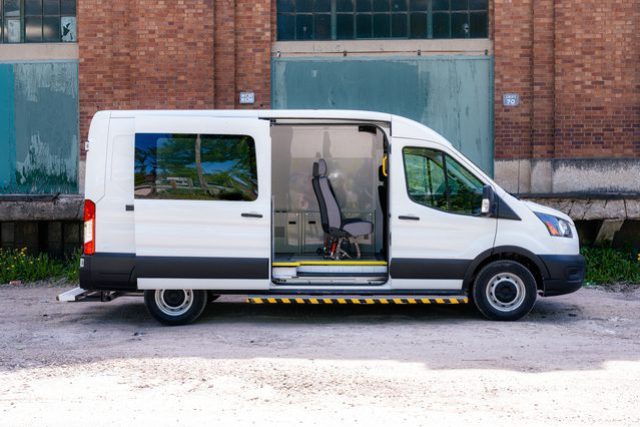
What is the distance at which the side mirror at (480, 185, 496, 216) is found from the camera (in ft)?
33.6

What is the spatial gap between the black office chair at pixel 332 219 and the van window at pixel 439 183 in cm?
128

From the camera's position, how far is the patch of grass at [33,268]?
574 inches

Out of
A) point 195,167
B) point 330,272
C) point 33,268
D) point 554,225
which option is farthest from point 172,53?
point 554,225

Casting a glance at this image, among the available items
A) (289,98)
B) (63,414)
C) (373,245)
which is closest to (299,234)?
(373,245)

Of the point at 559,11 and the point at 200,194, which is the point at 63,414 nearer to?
the point at 200,194

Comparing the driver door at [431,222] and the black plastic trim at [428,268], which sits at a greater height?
the driver door at [431,222]

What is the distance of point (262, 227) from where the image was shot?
10203mm

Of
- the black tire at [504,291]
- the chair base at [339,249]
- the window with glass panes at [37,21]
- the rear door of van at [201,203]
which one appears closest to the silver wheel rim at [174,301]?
the rear door of van at [201,203]

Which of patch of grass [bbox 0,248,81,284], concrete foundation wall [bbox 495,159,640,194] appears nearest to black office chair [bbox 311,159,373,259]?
patch of grass [bbox 0,248,81,284]

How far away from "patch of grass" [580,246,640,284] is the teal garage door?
2.55m

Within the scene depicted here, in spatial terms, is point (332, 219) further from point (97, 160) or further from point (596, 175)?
point (596, 175)

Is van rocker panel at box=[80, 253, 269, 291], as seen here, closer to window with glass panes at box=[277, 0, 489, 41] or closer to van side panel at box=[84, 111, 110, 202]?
van side panel at box=[84, 111, 110, 202]

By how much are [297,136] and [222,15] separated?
446cm

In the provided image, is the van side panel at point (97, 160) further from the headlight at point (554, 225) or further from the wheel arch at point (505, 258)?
the headlight at point (554, 225)
